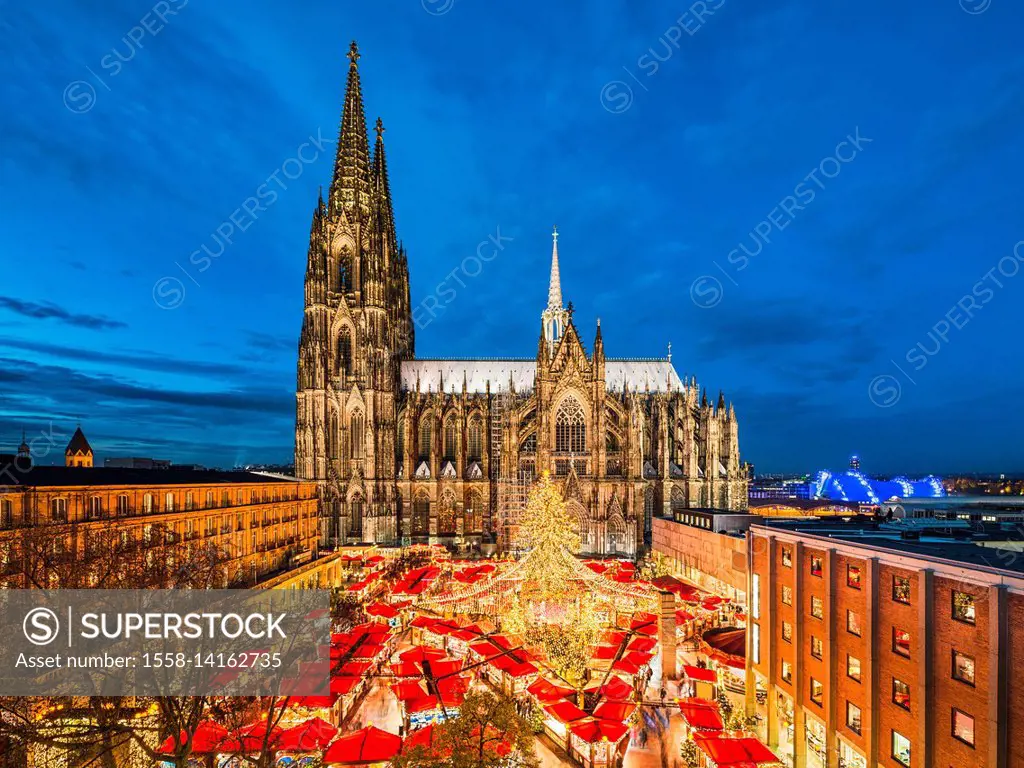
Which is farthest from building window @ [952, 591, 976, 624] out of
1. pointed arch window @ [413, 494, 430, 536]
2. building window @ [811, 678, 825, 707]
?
pointed arch window @ [413, 494, 430, 536]

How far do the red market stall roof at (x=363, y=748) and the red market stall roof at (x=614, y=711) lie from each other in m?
8.14

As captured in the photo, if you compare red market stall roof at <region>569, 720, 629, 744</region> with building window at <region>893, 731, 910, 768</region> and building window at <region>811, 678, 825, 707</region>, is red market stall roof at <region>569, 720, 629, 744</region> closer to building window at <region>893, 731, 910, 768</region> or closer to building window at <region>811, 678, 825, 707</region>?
building window at <region>811, 678, 825, 707</region>

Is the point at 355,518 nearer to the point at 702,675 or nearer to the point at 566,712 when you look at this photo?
the point at 702,675

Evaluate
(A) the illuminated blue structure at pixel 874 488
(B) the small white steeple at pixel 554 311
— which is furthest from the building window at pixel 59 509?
(A) the illuminated blue structure at pixel 874 488

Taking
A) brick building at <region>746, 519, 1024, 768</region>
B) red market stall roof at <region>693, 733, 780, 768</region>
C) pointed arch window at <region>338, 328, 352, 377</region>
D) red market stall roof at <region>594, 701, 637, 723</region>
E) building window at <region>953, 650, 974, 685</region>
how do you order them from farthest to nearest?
1. pointed arch window at <region>338, 328, 352, 377</region>
2. red market stall roof at <region>594, 701, 637, 723</region>
3. red market stall roof at <region>693, 733, 780, 768</region>
4. building window at <region>953, 650, 974, 685</region>
5. brick building at <region>746, 519, 1024, 768</region>

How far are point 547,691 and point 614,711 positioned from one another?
353 cm

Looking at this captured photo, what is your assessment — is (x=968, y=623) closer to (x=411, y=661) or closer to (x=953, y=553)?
(x=953, y=553)

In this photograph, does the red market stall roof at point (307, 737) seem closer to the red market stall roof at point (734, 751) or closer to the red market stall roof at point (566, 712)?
the red market stall roof at point (566, 712)

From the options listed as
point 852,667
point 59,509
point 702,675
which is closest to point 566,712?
point 702,675

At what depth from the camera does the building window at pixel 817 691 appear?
22.9 meters

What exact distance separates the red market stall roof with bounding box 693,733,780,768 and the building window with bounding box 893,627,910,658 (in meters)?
5.62

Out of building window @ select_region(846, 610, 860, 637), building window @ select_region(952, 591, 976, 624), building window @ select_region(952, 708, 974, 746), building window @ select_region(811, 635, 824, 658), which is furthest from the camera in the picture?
building window @ select_region(811, 635, 824, 658)

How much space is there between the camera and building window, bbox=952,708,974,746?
1616cm

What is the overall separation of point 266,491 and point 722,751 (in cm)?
4214
